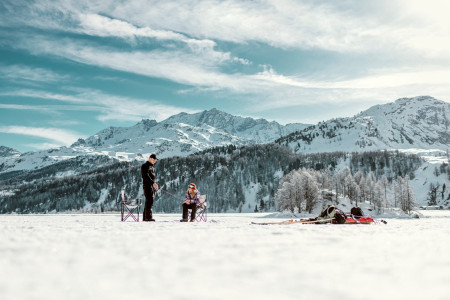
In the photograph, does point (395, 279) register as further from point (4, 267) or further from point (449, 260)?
point (4, 267)

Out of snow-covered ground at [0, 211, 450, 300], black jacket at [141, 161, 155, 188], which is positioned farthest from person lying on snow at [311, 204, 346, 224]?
snow-covered ground at [0, 211, 450, 300]

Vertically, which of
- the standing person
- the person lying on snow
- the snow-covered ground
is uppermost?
the standing person

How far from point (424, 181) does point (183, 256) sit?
234 meters

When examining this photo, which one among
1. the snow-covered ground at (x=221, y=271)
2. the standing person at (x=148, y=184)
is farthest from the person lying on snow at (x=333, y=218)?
the snow-covered ground at (x=221, y=271)

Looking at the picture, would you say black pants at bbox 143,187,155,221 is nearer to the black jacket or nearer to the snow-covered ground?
→ the black jacket

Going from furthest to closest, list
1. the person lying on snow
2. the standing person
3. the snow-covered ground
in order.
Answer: the standing person → the person lying on snow → the snow-covered ground

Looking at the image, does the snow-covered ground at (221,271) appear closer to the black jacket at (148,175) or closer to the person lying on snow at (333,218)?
the person lying on snow at (333,218)

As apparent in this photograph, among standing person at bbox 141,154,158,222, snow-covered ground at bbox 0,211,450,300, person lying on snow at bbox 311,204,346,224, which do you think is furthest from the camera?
standing person at bbox 141,154,158,222

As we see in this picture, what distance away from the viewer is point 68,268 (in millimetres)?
3701

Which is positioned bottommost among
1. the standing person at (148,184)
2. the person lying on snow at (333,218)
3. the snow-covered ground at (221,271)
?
the person lying on snow at (333,218)

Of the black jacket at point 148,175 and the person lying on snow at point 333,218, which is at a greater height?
the black jacket at point 148,175

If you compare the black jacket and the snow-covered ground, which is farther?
the black jacket

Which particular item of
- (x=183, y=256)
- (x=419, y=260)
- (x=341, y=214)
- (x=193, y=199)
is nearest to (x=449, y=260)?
(x=419, y=260)

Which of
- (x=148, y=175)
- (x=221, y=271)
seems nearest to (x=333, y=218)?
(x=148, y=175)
